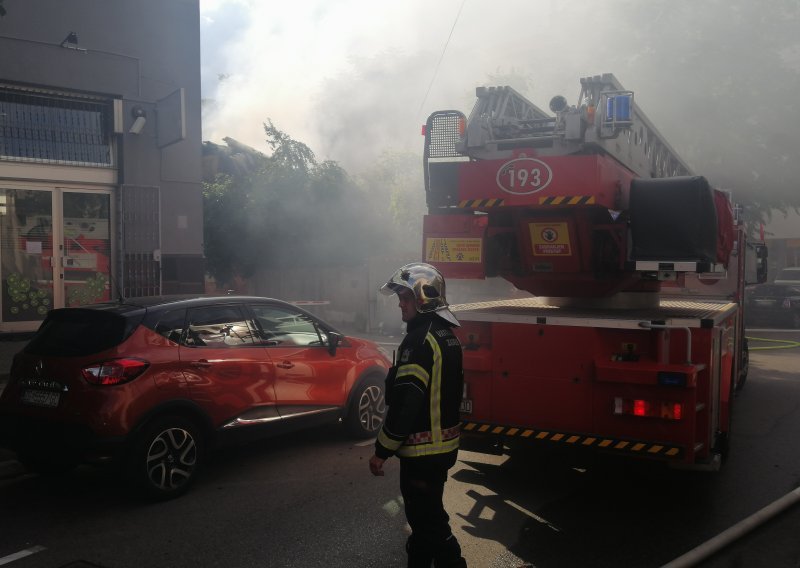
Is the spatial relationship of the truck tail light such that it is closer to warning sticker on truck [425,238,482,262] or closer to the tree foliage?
warning sticker on truck [425,238,482,262]

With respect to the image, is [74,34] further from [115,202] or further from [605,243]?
[605,243]

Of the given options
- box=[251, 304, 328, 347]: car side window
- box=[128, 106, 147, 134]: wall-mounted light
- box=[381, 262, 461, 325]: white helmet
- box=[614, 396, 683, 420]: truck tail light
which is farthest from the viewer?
box=[128, 106, 147, 134]: wall-mounted light

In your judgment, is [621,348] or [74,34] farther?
[74,34]

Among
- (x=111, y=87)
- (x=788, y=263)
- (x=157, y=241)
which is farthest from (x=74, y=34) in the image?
(x=788, y=263)

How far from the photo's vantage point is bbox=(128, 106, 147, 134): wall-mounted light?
11578mm

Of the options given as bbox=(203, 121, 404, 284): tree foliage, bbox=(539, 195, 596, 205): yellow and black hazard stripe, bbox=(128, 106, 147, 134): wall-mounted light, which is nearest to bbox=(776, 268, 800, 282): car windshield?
bbox=(203, 121, 404, 284): tree foliage

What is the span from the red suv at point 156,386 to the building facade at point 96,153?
21.1 feet

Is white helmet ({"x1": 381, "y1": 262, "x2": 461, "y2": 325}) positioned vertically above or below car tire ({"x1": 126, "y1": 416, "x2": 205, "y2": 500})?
above

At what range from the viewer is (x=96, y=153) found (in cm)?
1164

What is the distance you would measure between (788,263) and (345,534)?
32909 mm

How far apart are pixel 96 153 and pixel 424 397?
1008cm

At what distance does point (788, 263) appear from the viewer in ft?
105

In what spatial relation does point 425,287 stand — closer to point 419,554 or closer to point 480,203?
point 419,554

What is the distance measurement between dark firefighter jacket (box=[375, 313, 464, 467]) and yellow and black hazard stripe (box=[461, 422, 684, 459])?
5.65 ft
